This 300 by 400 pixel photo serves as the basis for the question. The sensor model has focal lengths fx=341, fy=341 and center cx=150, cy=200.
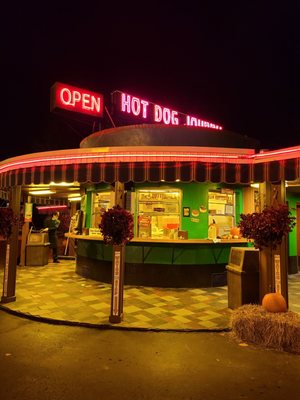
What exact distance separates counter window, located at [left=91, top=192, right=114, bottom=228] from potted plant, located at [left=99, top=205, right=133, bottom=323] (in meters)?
4.29

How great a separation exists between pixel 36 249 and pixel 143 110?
8.09 m

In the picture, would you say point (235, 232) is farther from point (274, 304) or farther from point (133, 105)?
point (133, 105)

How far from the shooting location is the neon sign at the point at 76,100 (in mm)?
15259

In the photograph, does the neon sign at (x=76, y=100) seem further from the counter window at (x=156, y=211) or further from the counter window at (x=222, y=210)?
the counter window at (x=222, y=210)

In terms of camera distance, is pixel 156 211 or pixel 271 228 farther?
pixel 156 211

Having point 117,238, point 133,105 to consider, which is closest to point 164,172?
point 117,238

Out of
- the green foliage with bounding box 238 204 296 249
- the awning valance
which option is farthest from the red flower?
the green foliage with bounding box 238 204 296 249

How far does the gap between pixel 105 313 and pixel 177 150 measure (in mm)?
3797

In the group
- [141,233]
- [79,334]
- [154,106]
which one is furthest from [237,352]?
[154,106]

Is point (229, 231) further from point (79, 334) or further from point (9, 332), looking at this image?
point (9, 332)

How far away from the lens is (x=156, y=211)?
1009cm

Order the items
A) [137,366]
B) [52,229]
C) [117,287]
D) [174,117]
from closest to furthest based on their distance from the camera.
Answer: [137,366] → [117,287] → [52,229] → [174,117]

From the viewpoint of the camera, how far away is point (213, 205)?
10469 millimetres

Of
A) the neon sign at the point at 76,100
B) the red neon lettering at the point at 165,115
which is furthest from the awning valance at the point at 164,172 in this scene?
the red neon lettering at the point at 165,115
